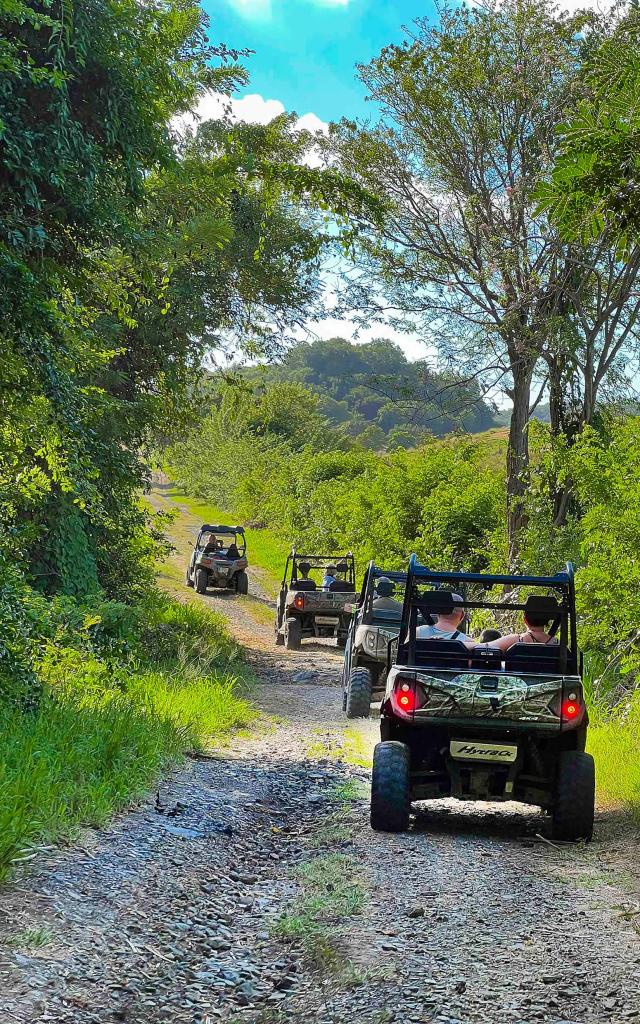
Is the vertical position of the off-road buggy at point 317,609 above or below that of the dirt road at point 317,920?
above

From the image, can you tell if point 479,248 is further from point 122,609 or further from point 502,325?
point 122,609

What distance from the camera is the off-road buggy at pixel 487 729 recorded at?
7.37 metres

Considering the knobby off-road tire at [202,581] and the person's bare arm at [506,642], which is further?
the knobby off-road tire at [202,581]

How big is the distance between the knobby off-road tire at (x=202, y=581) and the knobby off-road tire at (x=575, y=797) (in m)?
21.4

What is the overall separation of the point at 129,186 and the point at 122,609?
5.42 metres

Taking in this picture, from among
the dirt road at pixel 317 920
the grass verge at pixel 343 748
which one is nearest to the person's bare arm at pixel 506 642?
the dirt road at pixel 317 920

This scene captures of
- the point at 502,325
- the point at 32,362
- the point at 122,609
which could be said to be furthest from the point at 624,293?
the point at 32,362

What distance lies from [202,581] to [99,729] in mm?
20141

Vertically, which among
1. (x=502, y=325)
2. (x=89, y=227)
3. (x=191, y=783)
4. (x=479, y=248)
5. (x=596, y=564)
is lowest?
(x=191, y=783)

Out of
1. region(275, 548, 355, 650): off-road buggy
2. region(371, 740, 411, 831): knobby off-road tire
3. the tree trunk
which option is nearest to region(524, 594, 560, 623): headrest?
region(371, 740, 411, 831): knobby off-road tire

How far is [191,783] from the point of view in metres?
8.62

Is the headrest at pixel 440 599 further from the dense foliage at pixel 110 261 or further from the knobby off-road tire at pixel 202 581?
the knobby off-road tire at pixel 202 581

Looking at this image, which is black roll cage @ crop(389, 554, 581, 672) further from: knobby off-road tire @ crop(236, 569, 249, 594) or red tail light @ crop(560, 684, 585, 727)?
knobby off-road tire @ crop(236, 569, 249, 594)

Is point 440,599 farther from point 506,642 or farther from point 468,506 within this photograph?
point 468,506
